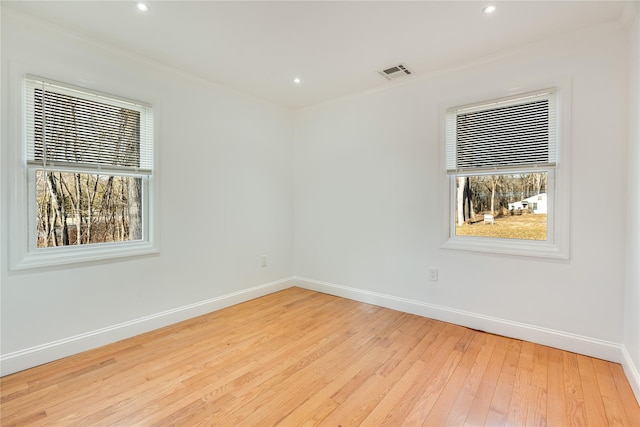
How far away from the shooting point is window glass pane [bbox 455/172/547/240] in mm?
2590

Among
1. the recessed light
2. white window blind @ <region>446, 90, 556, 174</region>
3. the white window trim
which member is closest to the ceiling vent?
white window blind @ <region>446, 90, 556, 174</region>

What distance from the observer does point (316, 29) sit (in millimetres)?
2248

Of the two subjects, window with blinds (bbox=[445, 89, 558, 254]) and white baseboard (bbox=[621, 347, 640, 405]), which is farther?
window with blinds (bbox=[445, 89, 558, 254])

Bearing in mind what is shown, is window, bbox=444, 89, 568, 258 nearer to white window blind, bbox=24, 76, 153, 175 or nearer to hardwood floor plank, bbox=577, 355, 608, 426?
hardwood floor plank, bbox=577, 355, 608, 426

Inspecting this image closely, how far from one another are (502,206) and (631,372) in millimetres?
1420

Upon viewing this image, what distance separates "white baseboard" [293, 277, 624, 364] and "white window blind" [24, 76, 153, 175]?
2.68 meters

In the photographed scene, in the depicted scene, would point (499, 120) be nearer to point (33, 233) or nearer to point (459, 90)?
point (459, 90)

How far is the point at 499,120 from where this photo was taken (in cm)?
272

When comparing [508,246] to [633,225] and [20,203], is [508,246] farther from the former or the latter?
[20,203]

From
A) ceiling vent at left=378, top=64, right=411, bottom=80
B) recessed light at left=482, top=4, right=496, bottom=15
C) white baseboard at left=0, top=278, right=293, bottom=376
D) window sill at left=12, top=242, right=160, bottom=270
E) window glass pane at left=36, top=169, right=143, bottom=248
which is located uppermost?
ceiling vent at left=378, top=64, right=411, bottom=80

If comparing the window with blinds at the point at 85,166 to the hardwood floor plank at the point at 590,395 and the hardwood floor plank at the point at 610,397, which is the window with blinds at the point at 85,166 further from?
the hardwood floor plank at the point at 610,397

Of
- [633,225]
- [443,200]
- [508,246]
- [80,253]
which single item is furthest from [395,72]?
[80,253]

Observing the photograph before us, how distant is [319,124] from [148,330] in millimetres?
2993

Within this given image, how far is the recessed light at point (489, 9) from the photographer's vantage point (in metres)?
1.99
